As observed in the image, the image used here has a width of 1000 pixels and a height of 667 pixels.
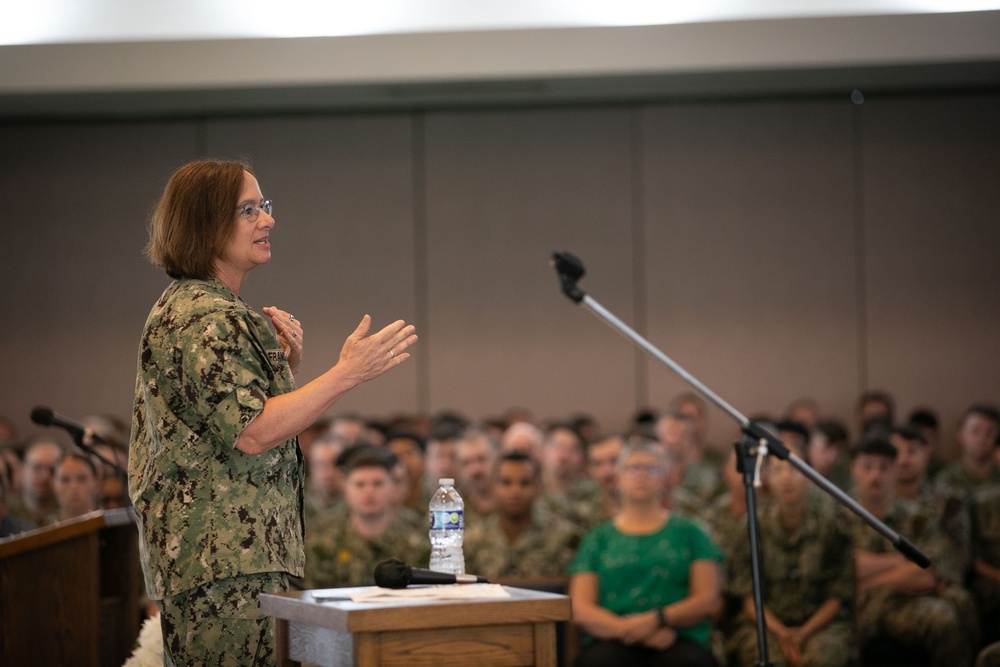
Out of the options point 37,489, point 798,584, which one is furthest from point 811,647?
point 37,489

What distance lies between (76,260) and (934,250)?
5.77 metres

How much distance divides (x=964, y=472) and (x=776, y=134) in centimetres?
289

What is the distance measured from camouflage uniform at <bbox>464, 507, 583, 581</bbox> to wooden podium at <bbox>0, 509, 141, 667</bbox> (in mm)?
1764

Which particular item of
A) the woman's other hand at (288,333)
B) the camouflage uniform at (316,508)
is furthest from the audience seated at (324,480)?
the woman's other hand at (288,333)

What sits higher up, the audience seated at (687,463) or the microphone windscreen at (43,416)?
the microphone windscreen at (43,416)

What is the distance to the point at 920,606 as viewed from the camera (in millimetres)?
4492

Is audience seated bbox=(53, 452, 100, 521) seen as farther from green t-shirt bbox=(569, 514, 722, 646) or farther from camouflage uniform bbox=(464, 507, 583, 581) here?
green t-shirt bbox=(569, 514, 722, 646)

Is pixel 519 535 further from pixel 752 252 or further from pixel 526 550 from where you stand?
pixel 752 252

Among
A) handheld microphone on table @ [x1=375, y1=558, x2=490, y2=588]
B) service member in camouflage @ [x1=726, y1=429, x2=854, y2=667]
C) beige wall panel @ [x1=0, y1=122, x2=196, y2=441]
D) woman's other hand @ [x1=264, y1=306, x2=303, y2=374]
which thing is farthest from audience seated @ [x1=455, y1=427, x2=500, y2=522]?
beige wall panel @ [x1=0, y1=122, x2=196, y2=441]

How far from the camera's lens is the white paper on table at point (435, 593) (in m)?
1.85

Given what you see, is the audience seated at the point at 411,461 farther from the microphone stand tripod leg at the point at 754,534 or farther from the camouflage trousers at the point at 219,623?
the camouflage trousers at the point at 219,623

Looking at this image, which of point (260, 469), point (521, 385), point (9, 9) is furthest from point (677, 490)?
point (9, 9)

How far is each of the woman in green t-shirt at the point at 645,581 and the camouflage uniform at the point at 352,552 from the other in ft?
2.14

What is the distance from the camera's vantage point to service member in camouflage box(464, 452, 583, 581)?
4602 mm
